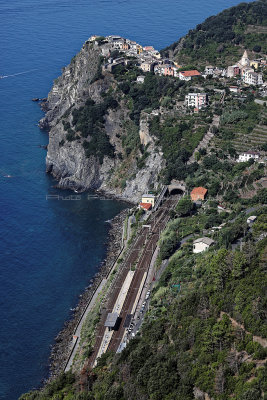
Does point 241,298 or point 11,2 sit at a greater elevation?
point 11,2

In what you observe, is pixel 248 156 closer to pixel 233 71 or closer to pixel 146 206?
pixel 146 206

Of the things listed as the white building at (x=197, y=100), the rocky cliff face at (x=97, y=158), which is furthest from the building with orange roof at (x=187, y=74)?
the rocky cliff face at (x=97, y=158)

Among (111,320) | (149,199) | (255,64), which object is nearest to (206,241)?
(111,320)

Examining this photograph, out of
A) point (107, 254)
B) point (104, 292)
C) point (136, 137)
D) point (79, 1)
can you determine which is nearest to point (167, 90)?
point (136, 137)

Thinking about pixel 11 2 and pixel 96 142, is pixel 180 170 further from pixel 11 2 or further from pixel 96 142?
pixel 11 2

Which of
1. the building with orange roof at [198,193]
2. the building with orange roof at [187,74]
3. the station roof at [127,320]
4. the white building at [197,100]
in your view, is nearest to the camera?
the station roof at [127,320]

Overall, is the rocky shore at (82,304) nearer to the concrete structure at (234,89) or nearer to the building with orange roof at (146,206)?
the building with orange roof at (146,206)

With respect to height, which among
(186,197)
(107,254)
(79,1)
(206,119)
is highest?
(79,1)
